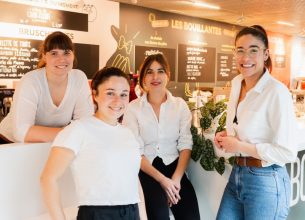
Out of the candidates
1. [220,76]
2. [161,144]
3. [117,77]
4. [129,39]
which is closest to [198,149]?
[161,144]

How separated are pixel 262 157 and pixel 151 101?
99 centimetres

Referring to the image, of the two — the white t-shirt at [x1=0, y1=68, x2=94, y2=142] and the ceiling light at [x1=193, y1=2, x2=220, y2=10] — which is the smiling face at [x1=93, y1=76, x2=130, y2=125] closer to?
the white t-shirt at [x1=0, y1=68, x2=94, y2=142]

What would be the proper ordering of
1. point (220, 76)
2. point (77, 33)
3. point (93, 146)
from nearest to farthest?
point (93, 146)
point (77, 33)
point (220, 76)

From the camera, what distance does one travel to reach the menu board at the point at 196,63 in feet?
27.0

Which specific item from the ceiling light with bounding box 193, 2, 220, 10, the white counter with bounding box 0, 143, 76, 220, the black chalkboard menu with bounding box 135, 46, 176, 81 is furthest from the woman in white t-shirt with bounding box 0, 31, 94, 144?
the ceiling light with bounding box 193, 2, 220, 10

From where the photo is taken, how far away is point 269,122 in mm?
1709

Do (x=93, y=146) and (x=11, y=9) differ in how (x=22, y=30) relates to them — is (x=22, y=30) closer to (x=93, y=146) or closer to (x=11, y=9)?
(x=11, y=9)

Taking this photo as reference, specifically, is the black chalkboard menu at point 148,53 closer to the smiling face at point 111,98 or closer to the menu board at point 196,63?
the menu board at point 196,63

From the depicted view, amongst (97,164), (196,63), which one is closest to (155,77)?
(97,164)

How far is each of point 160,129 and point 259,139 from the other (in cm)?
80

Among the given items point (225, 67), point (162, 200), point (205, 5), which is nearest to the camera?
point (162, 200)

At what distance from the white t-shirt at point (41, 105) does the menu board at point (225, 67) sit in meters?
7.30

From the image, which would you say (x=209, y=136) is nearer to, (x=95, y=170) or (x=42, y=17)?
(x=95, y=170)

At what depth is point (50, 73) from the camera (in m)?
2.26
